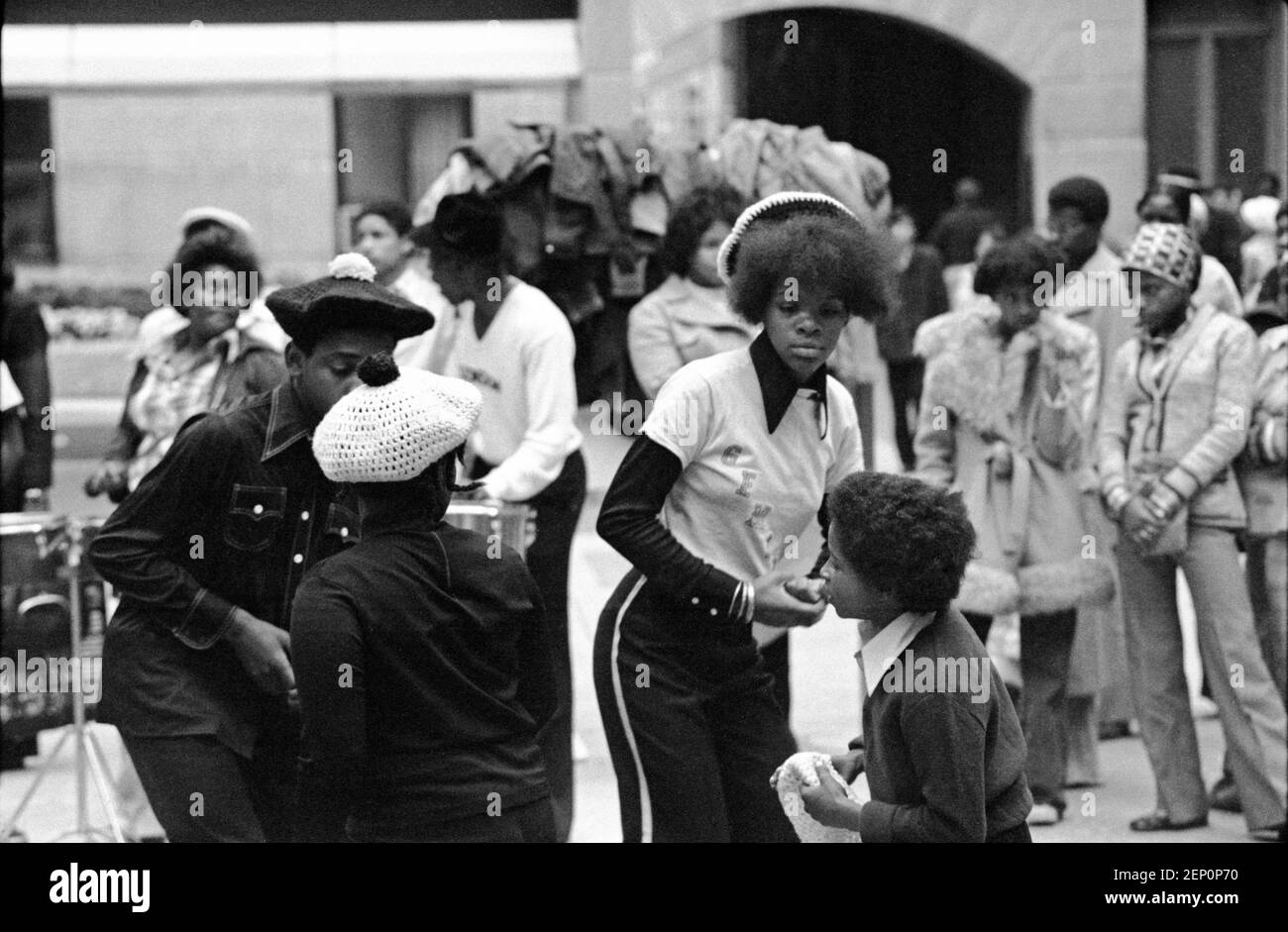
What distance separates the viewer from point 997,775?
3.82 meters

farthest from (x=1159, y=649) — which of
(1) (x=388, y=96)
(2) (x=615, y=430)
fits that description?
(1) (x=388, y=96)

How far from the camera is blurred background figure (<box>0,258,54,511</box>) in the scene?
818 cm

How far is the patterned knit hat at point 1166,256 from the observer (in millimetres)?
6684

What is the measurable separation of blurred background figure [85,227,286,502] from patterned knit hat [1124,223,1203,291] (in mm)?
2697

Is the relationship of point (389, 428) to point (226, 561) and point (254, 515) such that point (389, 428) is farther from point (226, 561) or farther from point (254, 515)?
point (226, 561)

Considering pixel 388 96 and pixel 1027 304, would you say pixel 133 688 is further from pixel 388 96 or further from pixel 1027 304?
pixel 388 96

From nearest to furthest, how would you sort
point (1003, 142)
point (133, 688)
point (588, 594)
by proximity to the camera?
point (133, 688) → point (588, 594) → point (1003, 142)

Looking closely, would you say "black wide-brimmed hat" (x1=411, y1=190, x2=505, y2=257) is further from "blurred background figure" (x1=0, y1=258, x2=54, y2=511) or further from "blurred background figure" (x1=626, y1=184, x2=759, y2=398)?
"blurred background figure" (x1=0, y1=258, x2=54, y2=511)

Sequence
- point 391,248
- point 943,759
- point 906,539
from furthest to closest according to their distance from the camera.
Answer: point 391,248 < point 906,539 < point 943,759

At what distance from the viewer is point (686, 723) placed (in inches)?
190

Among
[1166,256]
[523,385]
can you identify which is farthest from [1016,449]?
[523,385]

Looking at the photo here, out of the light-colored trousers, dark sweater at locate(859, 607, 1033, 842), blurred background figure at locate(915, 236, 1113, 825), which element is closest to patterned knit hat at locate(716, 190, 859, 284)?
dark sweater at locate(859, 607, 1033, 842)

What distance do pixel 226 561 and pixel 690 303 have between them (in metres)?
2.70
